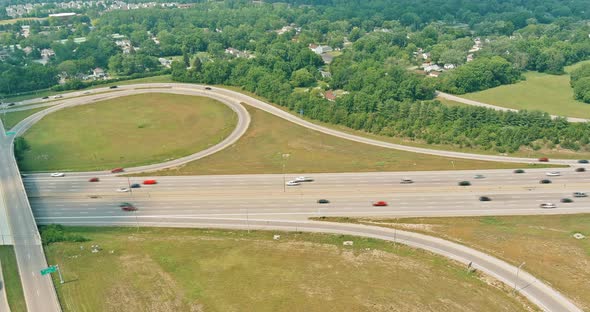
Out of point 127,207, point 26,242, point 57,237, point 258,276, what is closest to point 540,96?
point 258,276

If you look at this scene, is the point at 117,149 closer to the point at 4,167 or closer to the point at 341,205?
the point at 4,167

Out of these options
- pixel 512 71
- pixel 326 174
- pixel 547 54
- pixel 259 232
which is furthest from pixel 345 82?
pixel 259 232

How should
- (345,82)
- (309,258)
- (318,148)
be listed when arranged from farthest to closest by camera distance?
1. (345,82)
2. (318,148)
3. (309,258)

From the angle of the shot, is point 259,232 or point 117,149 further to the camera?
point 117,149

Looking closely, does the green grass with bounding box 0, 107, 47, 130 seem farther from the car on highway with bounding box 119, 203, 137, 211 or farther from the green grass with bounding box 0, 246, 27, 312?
the green grass with bounding box 0, 246, 27, 312

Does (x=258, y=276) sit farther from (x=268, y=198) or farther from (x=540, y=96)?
(x=540, y=96)

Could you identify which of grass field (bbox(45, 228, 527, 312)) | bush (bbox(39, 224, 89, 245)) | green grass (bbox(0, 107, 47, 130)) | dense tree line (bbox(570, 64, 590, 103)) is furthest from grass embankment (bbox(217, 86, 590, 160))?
green grass (bbox(0, 107, 47, 130))

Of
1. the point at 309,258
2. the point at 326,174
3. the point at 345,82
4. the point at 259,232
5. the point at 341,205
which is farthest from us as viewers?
the point at 345,82

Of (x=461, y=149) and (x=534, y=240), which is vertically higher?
(x=461, y=149)
